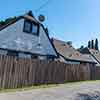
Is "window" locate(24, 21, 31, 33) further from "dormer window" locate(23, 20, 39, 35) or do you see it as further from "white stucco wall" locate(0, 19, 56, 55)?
"white stucco wall" locate(0, 19, 56, 55)

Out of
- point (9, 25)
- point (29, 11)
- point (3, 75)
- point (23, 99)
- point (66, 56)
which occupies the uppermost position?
point (29, 11)

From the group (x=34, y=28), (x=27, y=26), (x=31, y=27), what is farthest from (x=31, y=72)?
(x=34, y=28)

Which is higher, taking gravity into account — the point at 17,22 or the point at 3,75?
the point at 17,22

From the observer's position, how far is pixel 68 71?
18.0 m

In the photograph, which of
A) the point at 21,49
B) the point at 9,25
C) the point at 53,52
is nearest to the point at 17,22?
the point at 9,25

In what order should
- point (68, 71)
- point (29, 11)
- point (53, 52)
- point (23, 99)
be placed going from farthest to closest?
point (53, 52), point (29, 11), point (68, 71), point (23, 99)

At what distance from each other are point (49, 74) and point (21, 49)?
511 cm

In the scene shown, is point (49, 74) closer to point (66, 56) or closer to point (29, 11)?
point (29, 11)

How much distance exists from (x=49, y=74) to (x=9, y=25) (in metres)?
6.50

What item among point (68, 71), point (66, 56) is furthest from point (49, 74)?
point (66, 56)

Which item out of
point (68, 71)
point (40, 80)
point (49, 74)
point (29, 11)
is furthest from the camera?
point (29, 11)

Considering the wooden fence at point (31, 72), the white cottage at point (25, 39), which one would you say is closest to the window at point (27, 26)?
the white cottage at point (25, 39)

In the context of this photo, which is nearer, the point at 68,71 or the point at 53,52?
the point at 68,71

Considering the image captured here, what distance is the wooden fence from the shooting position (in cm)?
1134
